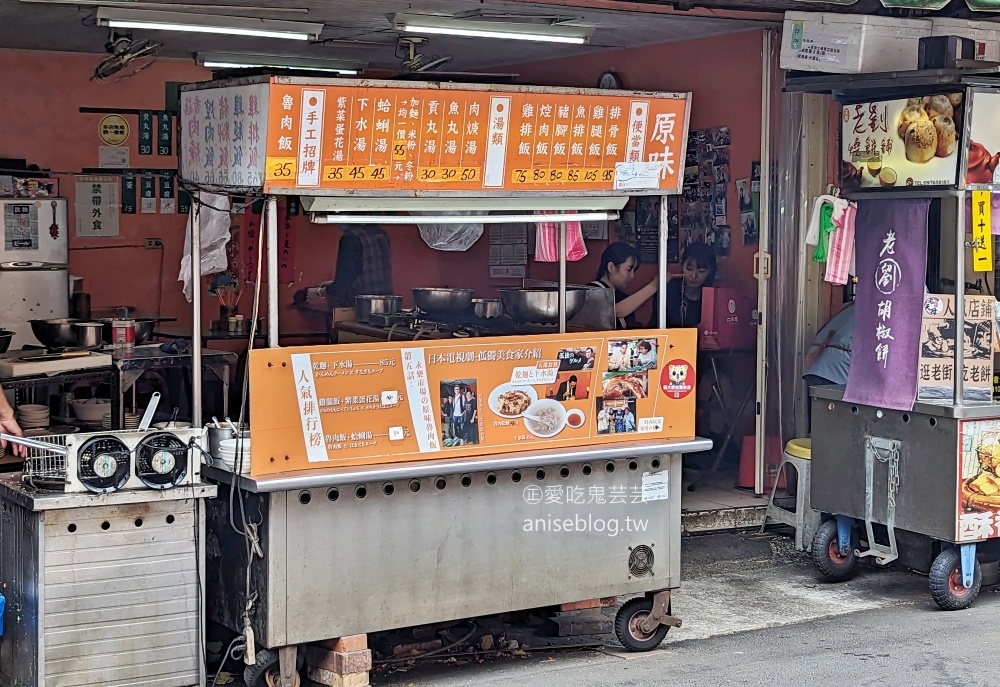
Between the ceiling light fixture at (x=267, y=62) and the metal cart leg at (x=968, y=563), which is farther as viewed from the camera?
the ceiling light fixture at (x=267, y=62)

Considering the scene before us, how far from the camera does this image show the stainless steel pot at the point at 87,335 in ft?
25.5

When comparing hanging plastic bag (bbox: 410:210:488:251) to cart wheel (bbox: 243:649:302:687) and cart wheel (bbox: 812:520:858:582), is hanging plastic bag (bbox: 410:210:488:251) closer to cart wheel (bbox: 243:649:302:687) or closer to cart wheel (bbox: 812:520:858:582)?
cart wheel (bbox: 812:520:858:582)

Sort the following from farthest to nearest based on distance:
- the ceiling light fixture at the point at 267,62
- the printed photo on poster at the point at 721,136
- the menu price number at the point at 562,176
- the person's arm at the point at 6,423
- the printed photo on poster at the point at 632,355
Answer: the ceiling light fixture at the point at 267,62 → the printed photo on poster at the point at 721,136 → the printed photo on poster at the point at 632,355 → the menu price number at the point at 562,176 → the person's arm at the point at 6,423

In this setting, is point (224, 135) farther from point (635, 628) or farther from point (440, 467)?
point (635, 628)

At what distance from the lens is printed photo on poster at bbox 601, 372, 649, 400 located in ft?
19.2

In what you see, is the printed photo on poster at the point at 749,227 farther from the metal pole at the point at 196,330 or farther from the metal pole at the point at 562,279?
the metal pole at the point at 196,330

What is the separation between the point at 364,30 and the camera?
358 inches

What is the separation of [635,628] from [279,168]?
8.91ft

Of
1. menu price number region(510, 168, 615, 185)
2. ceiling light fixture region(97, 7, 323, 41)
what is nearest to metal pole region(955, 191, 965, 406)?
menu price number region(510, 168, 615, 185)

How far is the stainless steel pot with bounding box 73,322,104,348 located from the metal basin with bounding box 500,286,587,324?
285 cm

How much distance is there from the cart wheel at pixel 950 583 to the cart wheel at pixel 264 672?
3392 millimetres

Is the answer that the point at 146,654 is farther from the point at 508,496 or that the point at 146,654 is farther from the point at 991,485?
the point at 991,485

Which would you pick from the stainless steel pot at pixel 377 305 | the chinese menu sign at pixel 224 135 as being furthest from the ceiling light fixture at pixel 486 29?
the chinese menu sign at pixel 224 135

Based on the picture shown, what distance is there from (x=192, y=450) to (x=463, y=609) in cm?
136
